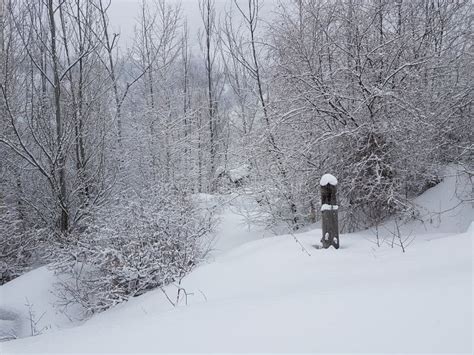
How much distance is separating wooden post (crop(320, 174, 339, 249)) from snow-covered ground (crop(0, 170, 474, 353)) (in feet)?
0.53

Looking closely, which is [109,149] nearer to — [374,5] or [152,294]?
[152,294]

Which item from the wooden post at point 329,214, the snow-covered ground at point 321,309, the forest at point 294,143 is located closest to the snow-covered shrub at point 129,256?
the forest at point 294,143

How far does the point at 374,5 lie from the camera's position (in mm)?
6699

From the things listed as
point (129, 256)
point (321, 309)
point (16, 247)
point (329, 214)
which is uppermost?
point (329, 214)

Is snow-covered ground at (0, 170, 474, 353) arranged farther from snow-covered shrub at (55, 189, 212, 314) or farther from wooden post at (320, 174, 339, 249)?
snow-covered shrub at (55, 189, 212, 314)

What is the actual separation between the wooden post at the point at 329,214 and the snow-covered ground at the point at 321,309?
16 centimetres

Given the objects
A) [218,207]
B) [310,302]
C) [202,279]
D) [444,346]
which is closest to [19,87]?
[218,207]

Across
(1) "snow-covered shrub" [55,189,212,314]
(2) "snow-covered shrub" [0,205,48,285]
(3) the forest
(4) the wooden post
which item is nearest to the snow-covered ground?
(4) the wooden post

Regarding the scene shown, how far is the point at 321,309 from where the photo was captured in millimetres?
2270

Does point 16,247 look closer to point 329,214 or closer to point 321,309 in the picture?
point 329,214

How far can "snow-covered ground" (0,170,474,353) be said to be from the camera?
1.89 m

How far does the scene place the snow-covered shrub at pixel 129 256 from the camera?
564cm

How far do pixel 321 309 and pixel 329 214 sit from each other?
2.42 m

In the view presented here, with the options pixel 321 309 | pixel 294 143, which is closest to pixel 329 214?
pixel 321 309
